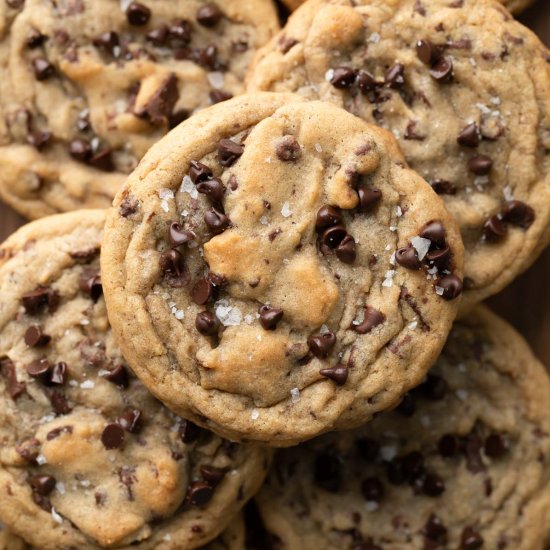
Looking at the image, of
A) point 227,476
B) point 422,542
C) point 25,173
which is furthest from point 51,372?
point 422,542

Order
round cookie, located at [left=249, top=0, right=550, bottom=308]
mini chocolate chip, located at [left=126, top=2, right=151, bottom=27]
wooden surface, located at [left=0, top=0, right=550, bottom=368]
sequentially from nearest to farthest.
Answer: round cookie, located at [left=249, top=0, right=550, bottom=308]
mini chocolate chip, located at [left=126, top=2, right=151, bottom=27]
wooden surface, located at [left=0, top=0, right=550, bottom=368]

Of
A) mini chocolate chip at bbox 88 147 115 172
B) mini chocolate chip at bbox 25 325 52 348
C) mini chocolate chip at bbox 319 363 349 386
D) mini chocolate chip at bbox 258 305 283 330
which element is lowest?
mini chocolate chip at bbox 25 325 52 348

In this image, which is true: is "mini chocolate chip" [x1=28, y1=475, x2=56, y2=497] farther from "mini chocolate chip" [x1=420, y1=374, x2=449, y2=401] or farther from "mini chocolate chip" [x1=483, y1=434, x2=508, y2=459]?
"mini chocolate chip" [x1=483, y1=434, x2=508, y2=459]

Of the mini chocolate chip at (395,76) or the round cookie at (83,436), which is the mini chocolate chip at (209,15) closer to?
the mini chocolate chip at (395,76)

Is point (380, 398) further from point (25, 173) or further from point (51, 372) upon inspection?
point (25, 173)

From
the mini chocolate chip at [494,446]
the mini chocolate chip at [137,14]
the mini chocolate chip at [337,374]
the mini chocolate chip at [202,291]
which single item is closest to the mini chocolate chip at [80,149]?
the mini chocolate chip at [137,14]

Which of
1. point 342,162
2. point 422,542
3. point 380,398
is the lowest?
point 422,542

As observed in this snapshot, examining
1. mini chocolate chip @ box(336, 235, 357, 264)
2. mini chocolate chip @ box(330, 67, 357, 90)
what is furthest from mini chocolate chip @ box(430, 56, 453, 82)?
mini chocolate chip @ box(336, 235, 357, 264)
